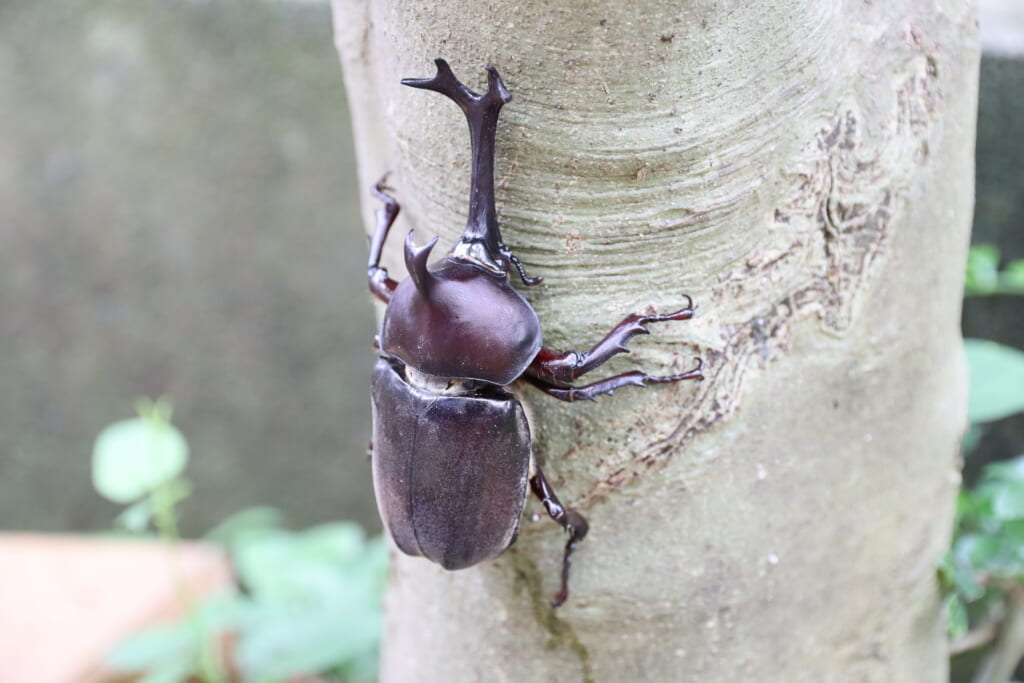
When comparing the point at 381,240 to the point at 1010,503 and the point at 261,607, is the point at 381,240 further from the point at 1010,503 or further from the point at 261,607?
the point at 261,607

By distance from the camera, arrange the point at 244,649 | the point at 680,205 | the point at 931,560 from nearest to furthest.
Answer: the point at 680,205, the point at 931,560, the point at 244,649

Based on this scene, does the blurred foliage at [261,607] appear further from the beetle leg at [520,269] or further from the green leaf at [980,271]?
the green leaf at [980,271]

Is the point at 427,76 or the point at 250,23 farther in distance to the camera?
the point at 250,23

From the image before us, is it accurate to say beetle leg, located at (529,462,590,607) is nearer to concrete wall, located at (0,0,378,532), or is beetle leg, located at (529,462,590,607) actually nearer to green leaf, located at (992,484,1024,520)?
green leaf, located at (992,484,1024,520)

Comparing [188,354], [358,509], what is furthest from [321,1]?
[358,509]

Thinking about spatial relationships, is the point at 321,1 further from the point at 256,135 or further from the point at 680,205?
the point at 680,205

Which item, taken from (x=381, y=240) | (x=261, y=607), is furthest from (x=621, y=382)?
(x=261, y=607)

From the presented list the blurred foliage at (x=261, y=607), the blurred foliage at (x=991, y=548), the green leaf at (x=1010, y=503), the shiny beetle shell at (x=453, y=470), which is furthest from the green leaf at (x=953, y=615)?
the blurred foliage at (x=261, y=607)
